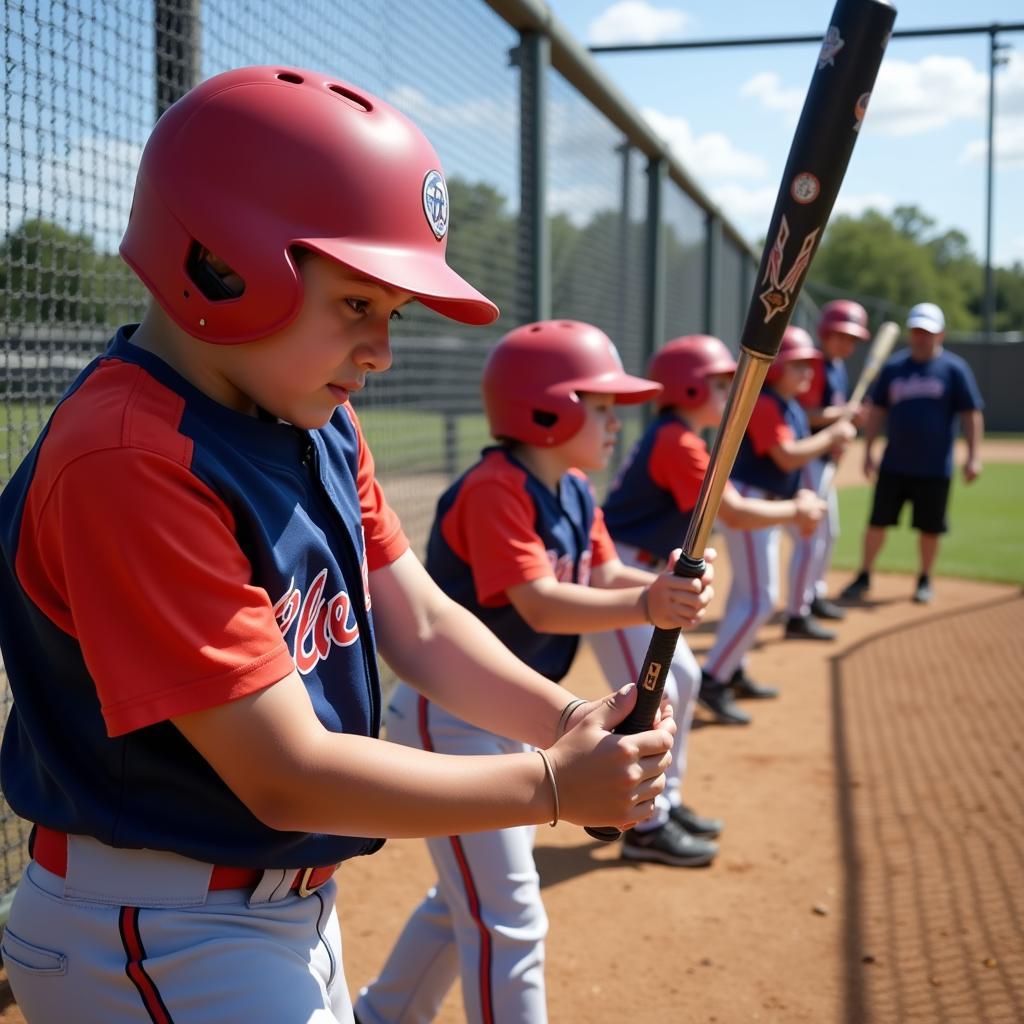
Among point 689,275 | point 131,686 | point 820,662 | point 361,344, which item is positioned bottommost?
point 820,662

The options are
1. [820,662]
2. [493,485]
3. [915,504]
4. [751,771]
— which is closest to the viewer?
[493,485]

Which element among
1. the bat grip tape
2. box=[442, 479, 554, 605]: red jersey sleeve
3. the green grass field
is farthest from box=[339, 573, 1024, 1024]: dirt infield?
the green grass field

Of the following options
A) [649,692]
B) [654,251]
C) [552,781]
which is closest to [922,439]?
[654,251]

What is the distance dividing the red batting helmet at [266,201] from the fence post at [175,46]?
1.39 meters

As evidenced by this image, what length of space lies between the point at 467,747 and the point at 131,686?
137 cm

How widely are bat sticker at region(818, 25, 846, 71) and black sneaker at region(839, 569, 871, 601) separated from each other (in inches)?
286

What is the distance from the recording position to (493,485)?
109 inches

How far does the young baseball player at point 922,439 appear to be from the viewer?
838 cm

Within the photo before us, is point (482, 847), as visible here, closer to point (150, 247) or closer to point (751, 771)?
point (150, 247)

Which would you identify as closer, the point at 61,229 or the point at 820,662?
the point at 61,229

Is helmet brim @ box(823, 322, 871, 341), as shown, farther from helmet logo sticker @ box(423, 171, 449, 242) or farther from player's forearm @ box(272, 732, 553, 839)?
player's forearm @ box(272, 732, 553, 839)

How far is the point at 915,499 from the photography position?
852cm

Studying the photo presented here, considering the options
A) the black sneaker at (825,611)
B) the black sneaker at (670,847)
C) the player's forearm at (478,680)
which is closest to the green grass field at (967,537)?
the black sneaker at (825,611)

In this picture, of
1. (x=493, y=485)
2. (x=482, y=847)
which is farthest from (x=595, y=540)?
(x=482, y=847)
